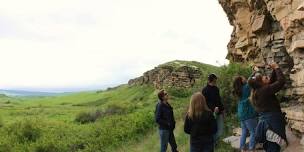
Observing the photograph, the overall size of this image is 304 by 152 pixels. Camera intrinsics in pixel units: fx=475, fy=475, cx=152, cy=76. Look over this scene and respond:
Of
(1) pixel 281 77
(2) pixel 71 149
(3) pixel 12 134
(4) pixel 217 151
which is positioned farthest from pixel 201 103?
(3) pixel 12 134

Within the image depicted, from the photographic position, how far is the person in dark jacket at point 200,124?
34.1 feet

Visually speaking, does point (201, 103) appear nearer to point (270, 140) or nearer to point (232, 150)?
point (270, 140)

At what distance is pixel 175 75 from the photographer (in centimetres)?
5394

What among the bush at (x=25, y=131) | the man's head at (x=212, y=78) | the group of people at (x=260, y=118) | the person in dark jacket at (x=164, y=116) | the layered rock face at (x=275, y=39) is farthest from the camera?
the bush at (x=25, y=131)

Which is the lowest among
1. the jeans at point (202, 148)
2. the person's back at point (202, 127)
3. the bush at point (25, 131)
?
the bush at point (25, 131)

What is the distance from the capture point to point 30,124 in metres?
43.9

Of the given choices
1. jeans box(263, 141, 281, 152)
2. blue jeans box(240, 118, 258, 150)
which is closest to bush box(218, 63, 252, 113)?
blue jeans box(240, 118, 258, 150)

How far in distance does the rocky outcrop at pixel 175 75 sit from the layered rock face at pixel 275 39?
26033 mm

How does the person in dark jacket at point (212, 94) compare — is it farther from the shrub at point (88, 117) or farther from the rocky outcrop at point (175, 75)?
the shrub at point (88, 117)

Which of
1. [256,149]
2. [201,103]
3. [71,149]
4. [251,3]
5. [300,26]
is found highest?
[251,3]

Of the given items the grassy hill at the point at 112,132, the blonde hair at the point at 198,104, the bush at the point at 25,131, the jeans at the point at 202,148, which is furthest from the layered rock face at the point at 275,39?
the bush at the point at 25,131

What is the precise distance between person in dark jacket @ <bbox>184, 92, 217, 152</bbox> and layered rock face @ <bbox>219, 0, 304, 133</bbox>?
3.53 m

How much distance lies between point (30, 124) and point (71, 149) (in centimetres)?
1283

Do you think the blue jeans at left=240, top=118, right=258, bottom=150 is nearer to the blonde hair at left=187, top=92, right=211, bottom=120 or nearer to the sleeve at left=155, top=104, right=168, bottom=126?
the sleeve at left=155, top=104, right=168, bottom=126
